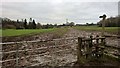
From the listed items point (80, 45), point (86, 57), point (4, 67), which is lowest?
point (4, 67)

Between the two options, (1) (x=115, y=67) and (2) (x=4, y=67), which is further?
(2) (x=4, y=67)

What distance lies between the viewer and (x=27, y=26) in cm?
6750

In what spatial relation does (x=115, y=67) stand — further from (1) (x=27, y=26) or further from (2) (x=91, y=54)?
(1) (x=27, y=26)

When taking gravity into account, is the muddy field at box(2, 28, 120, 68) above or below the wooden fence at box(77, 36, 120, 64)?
below

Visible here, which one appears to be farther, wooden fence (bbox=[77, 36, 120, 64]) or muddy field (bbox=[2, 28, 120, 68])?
muddy field (bbox=[2, 28, 120, 68])

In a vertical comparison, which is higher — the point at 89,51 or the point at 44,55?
the point at 89,51

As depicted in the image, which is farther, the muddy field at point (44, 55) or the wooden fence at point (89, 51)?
the muddy field at point (44, 55)

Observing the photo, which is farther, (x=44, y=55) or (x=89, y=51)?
(x=44, y=55)

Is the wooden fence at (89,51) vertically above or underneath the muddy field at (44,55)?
above

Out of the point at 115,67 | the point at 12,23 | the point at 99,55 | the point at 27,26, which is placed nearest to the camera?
the point at 115,67

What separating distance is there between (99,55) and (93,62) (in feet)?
1.79

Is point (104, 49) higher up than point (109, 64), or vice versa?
point (104, 49)

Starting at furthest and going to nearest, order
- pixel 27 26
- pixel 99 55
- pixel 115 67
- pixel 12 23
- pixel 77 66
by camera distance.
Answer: pixel 27 26 < pixel 12 23 < pixel 99 55 < pixel 77 66 < pixel 115 67

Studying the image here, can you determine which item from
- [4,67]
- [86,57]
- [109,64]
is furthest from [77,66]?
[4,67]
